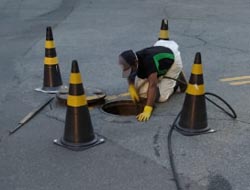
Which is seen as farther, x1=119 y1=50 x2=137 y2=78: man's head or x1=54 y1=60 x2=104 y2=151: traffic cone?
x1=119 y1=50 x2=137 y2=78: man's head

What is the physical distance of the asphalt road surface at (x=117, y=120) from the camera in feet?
15.0

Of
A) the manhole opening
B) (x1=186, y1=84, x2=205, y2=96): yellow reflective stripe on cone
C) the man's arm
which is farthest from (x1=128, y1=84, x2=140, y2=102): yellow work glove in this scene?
(x1=186, y1=84, x2=205, y2=96): yellow reflective stripe on cone

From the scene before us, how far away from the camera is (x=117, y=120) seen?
598 centimetres

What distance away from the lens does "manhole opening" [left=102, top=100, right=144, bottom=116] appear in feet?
21.4

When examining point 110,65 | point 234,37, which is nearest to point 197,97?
point 110,65

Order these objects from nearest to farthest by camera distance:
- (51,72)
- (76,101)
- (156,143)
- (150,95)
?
1. (76,101)
2. (156,143)
3. (150,95)
4. (51,72)

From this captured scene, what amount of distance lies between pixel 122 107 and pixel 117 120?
62cm

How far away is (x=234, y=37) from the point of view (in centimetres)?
1134

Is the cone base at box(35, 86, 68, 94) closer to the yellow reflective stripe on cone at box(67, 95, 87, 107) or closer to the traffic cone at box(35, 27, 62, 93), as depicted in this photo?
the traffic cone at box(35, 27, 62, 93)

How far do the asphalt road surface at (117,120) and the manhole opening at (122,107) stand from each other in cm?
28

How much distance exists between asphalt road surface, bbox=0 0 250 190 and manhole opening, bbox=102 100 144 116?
282 millimetres

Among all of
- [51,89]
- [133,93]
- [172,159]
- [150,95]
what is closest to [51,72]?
[51,89]

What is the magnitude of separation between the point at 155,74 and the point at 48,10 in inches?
446

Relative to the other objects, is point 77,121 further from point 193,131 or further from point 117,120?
point 193,131
